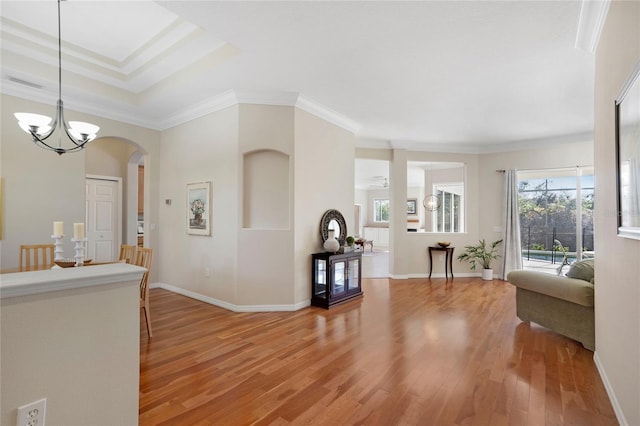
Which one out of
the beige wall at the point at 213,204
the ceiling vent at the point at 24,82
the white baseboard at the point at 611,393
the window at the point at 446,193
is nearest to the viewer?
the white baseboard at the point at 611,393

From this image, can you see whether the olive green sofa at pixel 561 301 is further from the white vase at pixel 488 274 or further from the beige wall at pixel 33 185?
the beige wall at pixel 33 185

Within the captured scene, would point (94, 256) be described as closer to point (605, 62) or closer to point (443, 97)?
point (443, 97)

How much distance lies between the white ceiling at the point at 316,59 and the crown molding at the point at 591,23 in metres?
0.07

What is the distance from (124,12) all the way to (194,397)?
3.50 m

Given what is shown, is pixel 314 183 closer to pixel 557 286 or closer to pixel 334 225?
pixel 334 225

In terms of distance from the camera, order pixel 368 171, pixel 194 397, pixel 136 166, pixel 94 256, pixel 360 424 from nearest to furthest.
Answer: pixel 360 424 → pixel 194 397 → pixel 94 256 → pixel 136 166 → pixel 368 171

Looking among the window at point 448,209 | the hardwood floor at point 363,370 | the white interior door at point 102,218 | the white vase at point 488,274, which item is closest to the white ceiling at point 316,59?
the white interior door at point 102,218

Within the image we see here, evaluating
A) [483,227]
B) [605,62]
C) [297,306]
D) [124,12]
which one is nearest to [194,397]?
[297,306]

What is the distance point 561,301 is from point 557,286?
0.17 meters

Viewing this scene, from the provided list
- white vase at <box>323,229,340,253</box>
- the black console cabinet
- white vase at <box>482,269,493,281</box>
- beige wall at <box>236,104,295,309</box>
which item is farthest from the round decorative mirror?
white vase at <box>482,269,493,281</box>

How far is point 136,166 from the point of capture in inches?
250

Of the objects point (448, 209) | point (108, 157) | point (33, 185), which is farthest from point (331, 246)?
point (108, 157)

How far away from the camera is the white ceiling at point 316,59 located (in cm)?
250

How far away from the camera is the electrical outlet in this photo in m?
1.23
